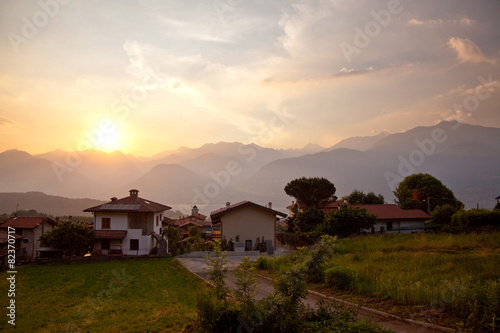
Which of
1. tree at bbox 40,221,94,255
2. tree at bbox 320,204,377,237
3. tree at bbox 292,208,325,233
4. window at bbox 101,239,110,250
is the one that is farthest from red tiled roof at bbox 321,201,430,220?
tree at bbox 40,221,94,255

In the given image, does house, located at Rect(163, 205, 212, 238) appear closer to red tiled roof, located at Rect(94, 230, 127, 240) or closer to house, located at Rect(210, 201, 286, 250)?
red tiled roof, located at Rect(94, 230, 127, 240)

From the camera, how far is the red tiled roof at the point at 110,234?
110 feet

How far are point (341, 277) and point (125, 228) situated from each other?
1088 inches

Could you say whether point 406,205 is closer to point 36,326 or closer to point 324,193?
point 324,193

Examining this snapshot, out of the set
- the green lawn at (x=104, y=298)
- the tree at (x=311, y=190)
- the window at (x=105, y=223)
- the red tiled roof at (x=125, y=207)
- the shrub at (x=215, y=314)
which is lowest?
the green lawn at (x=104, y=298)

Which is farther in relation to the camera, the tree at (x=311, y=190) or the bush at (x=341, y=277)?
the tree at (x=311, y=190)

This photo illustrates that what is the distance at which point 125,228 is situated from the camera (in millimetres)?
34781

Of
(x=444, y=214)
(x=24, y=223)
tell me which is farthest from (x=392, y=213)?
(x=24, y=223)

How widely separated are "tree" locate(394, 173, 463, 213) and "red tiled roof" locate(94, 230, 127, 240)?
4977 centimetres

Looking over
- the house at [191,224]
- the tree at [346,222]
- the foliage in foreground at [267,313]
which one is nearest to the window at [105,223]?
the house at [191,224]

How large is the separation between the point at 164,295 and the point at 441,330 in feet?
39.6

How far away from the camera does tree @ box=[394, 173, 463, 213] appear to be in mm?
59094

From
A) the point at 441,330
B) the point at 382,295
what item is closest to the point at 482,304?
the point at 441,330

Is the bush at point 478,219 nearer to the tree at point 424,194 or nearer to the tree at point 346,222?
the tree at point 346,222
